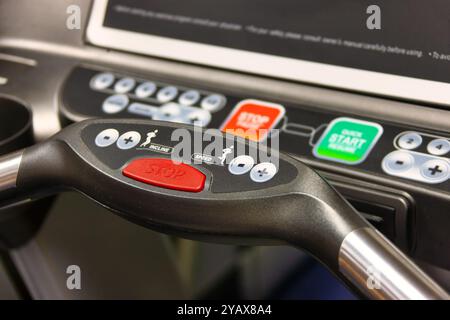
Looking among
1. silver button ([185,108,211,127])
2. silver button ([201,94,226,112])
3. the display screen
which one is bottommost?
silver button ([185,108,211,127])

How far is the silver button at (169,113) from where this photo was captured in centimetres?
59

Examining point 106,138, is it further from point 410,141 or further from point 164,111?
point 410,141

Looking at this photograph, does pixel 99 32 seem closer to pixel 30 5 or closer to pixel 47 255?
pixel 30 5

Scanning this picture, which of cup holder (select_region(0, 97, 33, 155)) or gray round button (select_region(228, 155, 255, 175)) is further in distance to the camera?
cup holder (select_region(0, 97, 33, 155))

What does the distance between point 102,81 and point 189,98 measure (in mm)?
90

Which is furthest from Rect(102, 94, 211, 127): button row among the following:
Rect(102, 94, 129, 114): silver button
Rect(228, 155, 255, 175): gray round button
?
Rect(228, 155, 255, 175): gray round button

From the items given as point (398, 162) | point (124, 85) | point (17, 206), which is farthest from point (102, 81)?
point (398, 162)

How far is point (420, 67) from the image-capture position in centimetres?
55

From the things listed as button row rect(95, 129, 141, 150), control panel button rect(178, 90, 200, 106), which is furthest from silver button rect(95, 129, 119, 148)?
control panel button rect(178, 90, 200, 106)

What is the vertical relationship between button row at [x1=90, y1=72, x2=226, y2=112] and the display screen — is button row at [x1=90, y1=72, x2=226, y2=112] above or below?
below

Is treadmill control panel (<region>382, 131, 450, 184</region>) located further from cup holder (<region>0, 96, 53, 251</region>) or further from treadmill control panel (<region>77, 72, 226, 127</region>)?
cup holder (<region>0, 96, 53, 251</region>)

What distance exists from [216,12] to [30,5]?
21cm

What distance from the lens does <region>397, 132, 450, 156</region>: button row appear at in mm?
507

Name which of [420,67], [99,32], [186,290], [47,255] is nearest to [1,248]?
[47,255]
